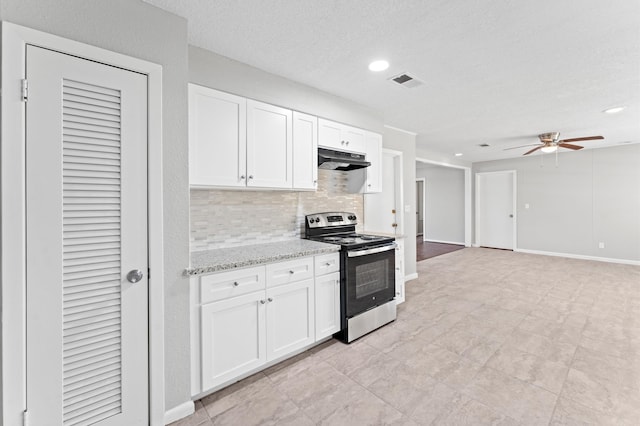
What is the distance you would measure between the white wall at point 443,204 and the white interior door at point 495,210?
0.45 m

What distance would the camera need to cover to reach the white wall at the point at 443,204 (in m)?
8.05

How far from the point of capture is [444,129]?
4.39 metres

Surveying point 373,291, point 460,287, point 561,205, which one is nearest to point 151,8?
point 373,291

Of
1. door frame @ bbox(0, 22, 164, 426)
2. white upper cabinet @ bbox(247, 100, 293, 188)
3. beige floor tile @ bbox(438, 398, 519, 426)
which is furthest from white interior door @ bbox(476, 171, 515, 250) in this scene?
door frame @ bbox(0, 22, 164, 426)

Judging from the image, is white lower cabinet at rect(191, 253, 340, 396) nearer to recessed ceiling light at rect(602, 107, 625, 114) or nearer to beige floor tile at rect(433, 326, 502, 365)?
beige floor tile at rect(433, 326, 502, 365)

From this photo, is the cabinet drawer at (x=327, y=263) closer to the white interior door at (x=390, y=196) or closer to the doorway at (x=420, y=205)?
the white interior door at (x=390, y=196)

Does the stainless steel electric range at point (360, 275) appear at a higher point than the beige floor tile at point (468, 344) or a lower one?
higher

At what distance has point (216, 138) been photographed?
6.93ft

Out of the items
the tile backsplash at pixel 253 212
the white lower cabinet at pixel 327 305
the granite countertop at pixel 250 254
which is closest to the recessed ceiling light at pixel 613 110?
the tile backsplash at pixel 253 212

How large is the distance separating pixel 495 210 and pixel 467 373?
6.51 meters

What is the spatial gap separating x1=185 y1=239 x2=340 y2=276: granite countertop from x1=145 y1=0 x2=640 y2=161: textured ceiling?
5.06ft

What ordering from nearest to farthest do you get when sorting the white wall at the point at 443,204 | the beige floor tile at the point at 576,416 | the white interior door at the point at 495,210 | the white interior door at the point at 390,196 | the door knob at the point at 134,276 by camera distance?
the door knob at the point at 134,276
the beige floor tile at the point at 576,416
the white interior door at the point at 390,196
the white interior door at the point at 495,210
the white wall at the point at 443,204

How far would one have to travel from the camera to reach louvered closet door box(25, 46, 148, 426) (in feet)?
4.26

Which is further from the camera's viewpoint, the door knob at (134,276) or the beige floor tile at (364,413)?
the beige floor tile at (364,413)
